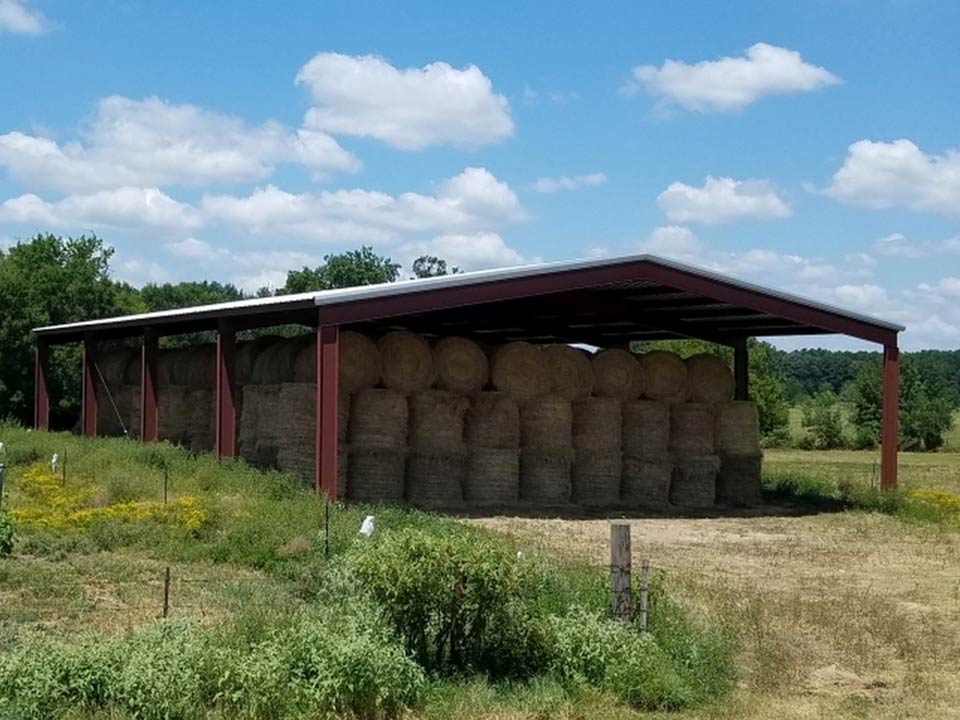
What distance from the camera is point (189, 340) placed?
4925cm

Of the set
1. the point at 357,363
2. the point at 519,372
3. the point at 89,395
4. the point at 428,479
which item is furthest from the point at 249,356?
the point at 89,395

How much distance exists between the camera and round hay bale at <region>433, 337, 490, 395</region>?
2177cm

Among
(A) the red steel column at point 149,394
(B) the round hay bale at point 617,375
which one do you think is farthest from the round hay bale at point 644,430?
(A) the red steel column at point 149,394

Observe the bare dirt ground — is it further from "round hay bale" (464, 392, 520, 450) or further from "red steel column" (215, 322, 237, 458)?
"red steel column" (215, 322, 237, 458)

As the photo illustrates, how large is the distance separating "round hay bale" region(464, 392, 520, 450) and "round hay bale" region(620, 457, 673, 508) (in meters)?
2.54

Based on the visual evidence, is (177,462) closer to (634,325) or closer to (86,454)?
(86,454)

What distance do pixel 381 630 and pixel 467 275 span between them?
37.5 ft

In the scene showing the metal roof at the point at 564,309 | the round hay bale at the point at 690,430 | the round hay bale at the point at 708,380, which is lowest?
the round hay bale at the point at 690,430

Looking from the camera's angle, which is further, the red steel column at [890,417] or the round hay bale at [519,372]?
the red steel column at [890,417]

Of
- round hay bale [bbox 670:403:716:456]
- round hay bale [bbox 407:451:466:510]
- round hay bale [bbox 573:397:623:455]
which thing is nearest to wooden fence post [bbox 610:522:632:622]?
round hay bale [bbox 407:451:466:510]

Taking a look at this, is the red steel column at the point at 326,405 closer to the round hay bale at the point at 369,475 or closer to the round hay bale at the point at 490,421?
the round hay bale at the point at 369,475

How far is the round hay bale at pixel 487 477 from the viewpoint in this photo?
21.7m

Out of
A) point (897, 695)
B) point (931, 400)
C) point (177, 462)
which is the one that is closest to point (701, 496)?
point (177, 462)

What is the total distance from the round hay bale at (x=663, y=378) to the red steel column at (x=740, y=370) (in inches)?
75.6
